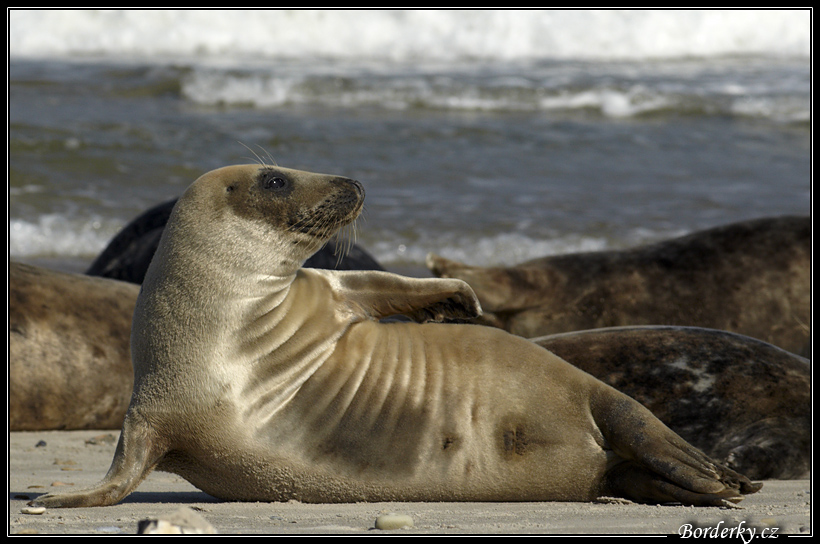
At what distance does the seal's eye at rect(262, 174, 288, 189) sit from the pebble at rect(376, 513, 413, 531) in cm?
117

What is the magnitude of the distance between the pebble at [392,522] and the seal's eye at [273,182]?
3.84ft

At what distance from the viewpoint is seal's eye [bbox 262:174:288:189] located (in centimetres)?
326

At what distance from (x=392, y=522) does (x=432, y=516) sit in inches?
9.5

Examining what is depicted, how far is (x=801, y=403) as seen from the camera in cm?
392

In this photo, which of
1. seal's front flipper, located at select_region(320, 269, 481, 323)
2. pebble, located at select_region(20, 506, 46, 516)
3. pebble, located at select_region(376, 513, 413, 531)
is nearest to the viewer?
pebble, located at select_region(376, 513, 413, 531)

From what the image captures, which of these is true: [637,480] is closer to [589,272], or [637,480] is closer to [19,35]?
[589,272]

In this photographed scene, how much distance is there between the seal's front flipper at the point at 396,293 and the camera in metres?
3.38

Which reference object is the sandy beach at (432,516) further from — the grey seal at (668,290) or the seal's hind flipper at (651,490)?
the grey seal at (668,290)

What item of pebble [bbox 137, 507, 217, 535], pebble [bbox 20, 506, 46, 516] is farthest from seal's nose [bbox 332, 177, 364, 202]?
pebble [bbox 20, 506, 46, 516]

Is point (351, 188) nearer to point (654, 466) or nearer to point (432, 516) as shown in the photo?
point (432, 516)

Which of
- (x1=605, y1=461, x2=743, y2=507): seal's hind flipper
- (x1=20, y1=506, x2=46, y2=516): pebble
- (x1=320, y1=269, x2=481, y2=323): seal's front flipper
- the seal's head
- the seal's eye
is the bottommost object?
(x1=605, y1=461, x2=743, y2=507): seal's hind flipper

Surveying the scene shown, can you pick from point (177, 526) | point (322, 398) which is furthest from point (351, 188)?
point (177, 526)

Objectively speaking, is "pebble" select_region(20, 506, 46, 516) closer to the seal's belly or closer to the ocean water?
the seal's belly

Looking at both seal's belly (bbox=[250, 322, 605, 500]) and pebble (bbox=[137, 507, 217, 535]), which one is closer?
pebble (bbox=[137, 507, 217, 535])
